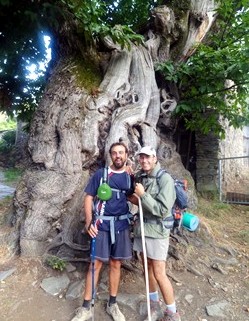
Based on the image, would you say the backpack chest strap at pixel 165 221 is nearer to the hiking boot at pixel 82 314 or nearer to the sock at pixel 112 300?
the sock at pixel 112 300

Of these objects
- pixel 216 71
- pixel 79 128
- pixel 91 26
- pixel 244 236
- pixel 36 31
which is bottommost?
pixel 244 236

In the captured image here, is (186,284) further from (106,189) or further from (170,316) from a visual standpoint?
(106,189)

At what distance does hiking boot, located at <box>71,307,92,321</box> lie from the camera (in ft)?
10.9

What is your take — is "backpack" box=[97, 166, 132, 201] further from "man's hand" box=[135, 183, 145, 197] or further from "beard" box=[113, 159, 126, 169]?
"man's hand" box=[135, 183, 145, 197]

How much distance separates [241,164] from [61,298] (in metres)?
8.16

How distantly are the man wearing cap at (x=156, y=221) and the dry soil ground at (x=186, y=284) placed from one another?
476mm

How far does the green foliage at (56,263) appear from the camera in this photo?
412 cm

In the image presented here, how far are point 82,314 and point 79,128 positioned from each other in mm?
2818

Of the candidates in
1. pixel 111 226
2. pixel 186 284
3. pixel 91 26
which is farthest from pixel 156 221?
pixel 91 26

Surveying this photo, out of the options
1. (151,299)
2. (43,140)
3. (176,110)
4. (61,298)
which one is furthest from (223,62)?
(61,298)

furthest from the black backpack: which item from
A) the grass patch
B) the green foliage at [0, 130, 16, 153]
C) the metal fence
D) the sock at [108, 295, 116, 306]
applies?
the green foliage at [0, 130, 16, 153]

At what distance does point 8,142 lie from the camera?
18.8m

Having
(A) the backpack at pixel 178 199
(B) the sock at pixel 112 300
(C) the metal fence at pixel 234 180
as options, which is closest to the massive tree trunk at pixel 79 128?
(B) the sock at pixel 112 300

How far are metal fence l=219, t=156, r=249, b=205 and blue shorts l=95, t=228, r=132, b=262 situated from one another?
5507mm
